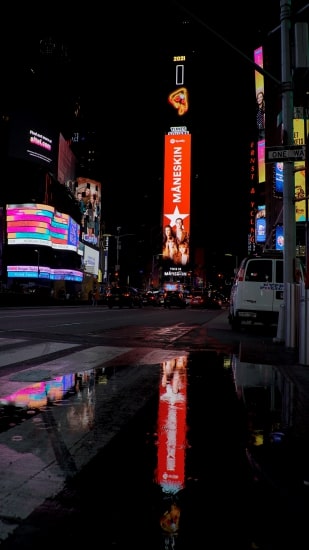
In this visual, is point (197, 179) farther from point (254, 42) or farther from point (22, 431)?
point (22, 431)

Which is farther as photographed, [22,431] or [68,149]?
[68,149]

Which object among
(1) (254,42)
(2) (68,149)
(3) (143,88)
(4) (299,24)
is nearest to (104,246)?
(2) (68,149)

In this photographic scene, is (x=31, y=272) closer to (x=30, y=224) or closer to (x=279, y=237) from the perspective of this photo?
(x=30, y=224)

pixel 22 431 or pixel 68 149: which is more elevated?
pixel 68 149

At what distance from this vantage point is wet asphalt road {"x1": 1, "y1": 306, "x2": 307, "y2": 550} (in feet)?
7.99

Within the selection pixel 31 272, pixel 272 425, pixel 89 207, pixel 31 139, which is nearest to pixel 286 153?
pixel 272 425

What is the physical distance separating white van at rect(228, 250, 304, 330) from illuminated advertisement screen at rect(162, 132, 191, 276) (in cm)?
8678

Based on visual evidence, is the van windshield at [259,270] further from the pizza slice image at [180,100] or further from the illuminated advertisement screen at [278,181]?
the pizza slice image at [180,100]

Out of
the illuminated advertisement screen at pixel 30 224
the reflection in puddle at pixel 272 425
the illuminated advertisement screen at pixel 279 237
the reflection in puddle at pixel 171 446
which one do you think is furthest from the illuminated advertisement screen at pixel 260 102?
the reflection in puddle at pixel 171 446

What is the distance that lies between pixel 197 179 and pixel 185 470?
153 metres

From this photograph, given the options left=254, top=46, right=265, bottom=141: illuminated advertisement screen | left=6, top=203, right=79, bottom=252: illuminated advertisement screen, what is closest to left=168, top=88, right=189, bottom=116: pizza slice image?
left=6, top=203, right=79, bottom=252: illuminated advertisement screen

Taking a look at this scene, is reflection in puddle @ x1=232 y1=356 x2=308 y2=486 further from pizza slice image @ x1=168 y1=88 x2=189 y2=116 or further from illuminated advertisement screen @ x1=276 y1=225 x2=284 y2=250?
pizza slice image @ x1=168 y1=88 x2=189 y2=116

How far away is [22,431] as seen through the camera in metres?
4.22

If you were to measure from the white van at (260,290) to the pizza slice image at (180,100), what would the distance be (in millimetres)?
112570
